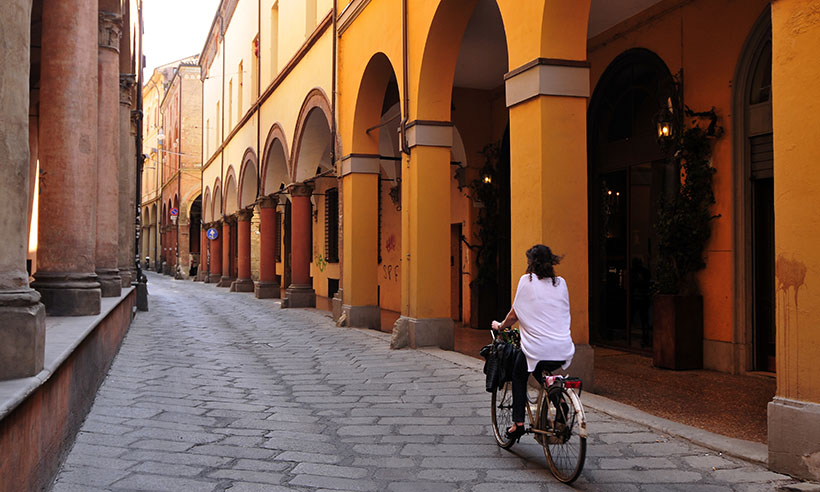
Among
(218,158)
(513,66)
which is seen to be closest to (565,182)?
(513,66)

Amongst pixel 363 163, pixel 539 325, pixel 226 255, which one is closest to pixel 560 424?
pixel 539 325

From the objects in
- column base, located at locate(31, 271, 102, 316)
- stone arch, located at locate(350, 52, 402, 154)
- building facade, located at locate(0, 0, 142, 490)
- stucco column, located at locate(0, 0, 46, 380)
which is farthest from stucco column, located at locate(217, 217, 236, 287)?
stucco column, located at locate(0, 0, 46, 380)

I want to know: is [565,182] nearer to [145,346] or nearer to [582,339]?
[582,339]

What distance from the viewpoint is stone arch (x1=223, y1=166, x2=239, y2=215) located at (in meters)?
26.0

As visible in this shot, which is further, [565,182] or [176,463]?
[565,182]

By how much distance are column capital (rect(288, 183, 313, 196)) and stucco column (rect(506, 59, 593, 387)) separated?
1068 centimetres

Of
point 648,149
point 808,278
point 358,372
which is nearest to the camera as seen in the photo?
point 808,278

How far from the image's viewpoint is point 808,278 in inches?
158

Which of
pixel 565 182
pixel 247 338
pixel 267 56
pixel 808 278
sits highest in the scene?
pixel 267 56

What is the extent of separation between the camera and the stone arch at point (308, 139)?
51.0ft

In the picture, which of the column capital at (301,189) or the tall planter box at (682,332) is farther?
the column capital at (301,189)

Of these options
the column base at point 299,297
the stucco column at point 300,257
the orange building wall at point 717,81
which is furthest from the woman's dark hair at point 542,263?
the column base at point 299,297

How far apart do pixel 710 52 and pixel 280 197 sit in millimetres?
13427

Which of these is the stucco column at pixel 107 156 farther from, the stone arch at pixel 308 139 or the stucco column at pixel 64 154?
the stone arch at pixel 308 139
